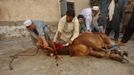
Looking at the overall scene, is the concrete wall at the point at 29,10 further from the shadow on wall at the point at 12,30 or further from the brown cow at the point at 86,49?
the brown cow at the point at 86,49

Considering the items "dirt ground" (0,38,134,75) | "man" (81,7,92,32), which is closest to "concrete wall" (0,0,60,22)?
"man" (81,7,92,32)

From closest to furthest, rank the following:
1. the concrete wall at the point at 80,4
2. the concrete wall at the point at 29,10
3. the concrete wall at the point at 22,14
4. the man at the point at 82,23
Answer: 1. the man at the point at 82,23
2. the concrete wall at the point at 22,14
3. the concrete wall at the point at 29,10
4. the concrete wall at the point at 80,4

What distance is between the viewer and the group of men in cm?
923

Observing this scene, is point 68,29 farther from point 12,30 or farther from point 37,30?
point 12,30

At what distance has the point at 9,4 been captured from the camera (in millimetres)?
14289

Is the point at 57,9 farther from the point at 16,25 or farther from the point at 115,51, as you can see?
the point at 115,51

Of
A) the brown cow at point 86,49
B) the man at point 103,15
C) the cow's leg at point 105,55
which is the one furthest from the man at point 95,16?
the cow's leg at point 105,55

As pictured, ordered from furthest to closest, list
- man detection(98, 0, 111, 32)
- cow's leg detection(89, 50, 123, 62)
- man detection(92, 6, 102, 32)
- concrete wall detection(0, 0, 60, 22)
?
concrete wall detection(0, 0, 60, 22) → man detection(98, 0, 111, 32) → man detection(92, 6, 102, 32) → cow's leg detection(89, 50, 123, 62)

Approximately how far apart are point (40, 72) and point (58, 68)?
439mm

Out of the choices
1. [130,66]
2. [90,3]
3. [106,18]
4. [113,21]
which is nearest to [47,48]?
[130,66]

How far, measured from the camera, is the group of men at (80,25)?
30.3ft

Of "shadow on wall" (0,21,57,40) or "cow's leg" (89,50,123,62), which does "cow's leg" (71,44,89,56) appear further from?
"shadow on wall" (0,21,57,40)

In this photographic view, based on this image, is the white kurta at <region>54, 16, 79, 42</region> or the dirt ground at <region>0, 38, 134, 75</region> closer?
the dirt ground at <region>0, 38, 134, 75</region>

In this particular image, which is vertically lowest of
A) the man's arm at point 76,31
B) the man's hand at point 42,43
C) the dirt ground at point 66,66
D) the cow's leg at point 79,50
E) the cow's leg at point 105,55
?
the dirt ground at point 66,66
